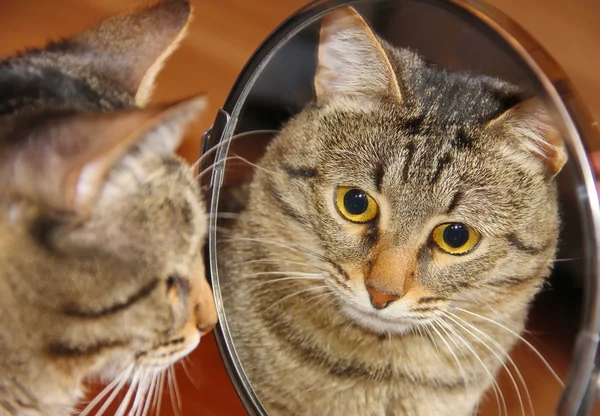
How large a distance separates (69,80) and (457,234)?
486 mm

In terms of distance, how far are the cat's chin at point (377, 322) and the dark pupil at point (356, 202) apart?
0.44 ft

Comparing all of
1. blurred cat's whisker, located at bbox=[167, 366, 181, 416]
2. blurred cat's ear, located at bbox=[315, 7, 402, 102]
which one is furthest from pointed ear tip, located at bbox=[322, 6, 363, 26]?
blurred cat's whisker, located at bbox=[167, 366, 181, 416]

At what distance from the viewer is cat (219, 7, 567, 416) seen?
650 millimetres

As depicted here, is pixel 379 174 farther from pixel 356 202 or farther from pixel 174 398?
pixel 174 398

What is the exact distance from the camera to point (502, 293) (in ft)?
2.42

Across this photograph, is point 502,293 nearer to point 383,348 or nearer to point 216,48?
point 383,348

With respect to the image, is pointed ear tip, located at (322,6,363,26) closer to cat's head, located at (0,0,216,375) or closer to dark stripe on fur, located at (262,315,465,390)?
cat's head, located at (0,0,216,375)

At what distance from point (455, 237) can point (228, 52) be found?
60 centimetres

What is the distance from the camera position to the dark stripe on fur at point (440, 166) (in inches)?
25.4

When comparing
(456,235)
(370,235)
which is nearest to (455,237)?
(456,235)

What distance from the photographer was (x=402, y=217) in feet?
2.17

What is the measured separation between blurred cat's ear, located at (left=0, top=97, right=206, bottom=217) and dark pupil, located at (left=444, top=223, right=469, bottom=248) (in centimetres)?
35

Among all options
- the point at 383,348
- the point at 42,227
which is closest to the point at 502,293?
the point at 383,348

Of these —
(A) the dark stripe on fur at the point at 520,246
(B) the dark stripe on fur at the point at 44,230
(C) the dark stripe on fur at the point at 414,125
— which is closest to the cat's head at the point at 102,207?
(B) the dark stripe on fur at the point at 44,230
